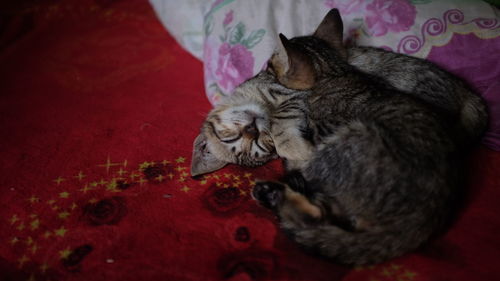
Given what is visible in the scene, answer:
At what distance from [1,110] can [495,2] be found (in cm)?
289

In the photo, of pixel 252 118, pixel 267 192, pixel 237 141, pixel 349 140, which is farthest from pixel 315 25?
pixel 267 192

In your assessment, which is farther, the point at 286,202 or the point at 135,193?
the point at 135,193

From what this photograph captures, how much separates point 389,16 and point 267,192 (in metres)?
1.23

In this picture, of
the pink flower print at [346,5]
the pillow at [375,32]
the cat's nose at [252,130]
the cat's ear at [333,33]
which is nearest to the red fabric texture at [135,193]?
the cat's nose at [252,130]

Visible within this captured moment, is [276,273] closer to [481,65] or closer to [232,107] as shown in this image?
[232,107]

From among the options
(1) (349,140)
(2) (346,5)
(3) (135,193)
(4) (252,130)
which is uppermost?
(2) (346,5)

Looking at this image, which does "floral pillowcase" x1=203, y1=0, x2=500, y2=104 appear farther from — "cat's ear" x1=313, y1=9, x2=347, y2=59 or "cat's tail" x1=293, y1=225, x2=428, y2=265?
"cat's tail" x1=293, y1=225, x2=428, y2=265

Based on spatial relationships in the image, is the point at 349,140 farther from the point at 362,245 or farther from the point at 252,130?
the point at 252,130

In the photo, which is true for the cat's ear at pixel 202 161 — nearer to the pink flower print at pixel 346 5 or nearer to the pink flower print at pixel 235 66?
the pink flower print at pixel 235 66

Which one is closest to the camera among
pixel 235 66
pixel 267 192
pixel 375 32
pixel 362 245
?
pixel 362 245

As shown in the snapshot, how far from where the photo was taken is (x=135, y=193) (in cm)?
174

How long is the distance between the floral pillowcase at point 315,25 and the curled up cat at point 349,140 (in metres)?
0.17

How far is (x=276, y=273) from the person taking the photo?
1378 millimetres

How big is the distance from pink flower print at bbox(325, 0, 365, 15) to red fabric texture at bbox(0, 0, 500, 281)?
96 centimetres
